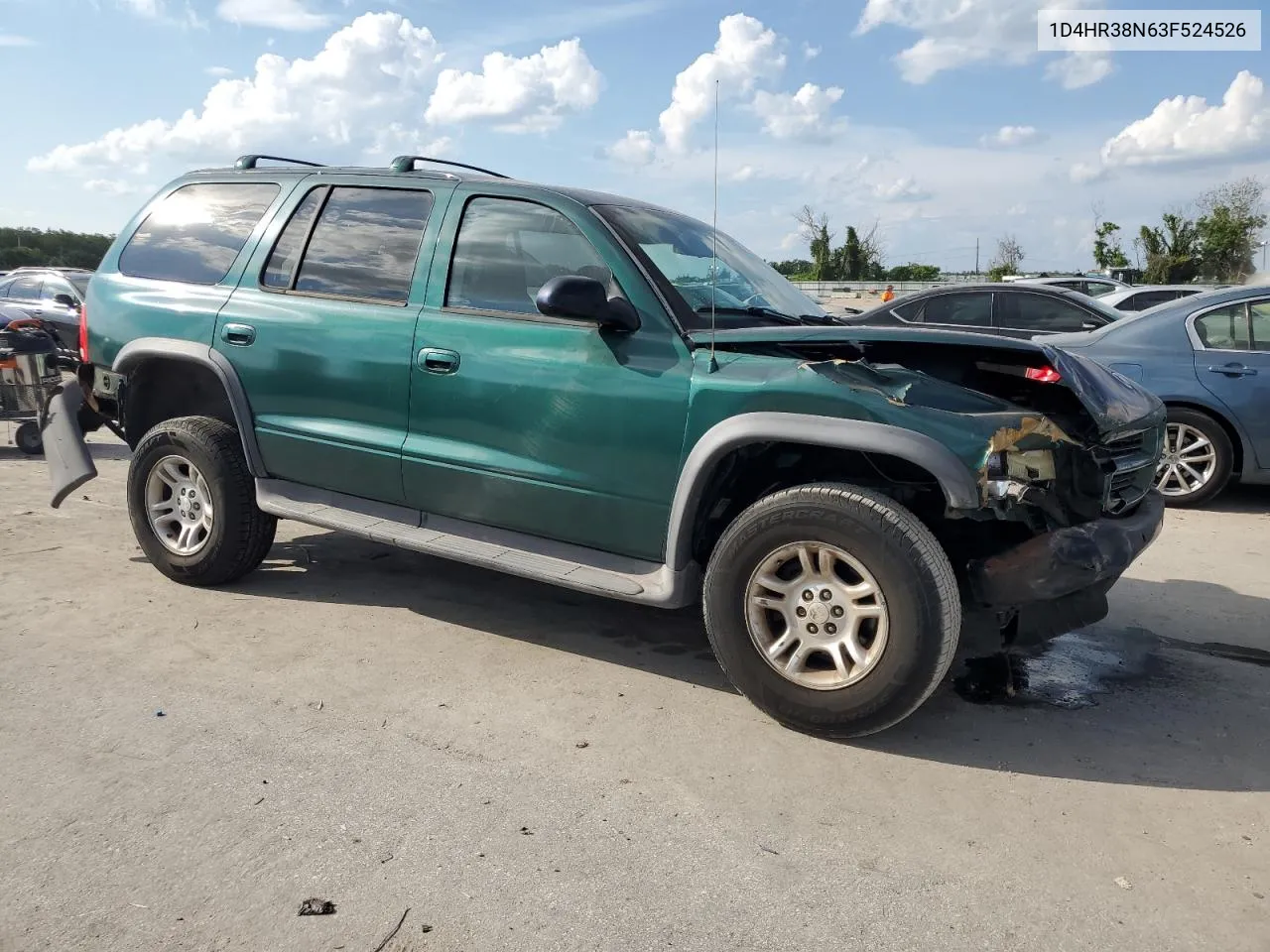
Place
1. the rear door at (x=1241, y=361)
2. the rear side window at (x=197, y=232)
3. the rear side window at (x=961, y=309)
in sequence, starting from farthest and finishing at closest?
the rear side window at (x=961, y=309)
the rear door at (x=1241, y=361)
the rear side window at (x=197, y=232)

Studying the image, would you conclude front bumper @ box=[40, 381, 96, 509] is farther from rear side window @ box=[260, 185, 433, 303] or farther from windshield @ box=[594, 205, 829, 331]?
windshield @ box=[594, 205, 829, 331]

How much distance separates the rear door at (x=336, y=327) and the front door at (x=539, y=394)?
0.49 feet

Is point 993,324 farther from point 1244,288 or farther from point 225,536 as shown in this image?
point 225,536

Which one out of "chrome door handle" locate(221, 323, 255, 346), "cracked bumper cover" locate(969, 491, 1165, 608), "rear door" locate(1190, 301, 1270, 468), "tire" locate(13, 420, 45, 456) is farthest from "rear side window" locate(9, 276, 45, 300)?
"cracked bumper cover" locate(969, 491, 1165, 608)

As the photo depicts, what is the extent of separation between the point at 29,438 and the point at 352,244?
6.48 metres

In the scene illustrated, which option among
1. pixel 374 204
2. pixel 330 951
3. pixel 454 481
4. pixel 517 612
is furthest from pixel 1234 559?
pixel 330 951

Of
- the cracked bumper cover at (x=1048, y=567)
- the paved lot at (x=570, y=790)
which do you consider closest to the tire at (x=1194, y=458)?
the paved lot at (x=570, y=790)

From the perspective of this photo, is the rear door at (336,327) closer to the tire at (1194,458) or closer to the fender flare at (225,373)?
the fender flare at (225,373)

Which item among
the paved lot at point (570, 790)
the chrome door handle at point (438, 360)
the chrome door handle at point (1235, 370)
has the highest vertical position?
the chrome door handle at point (438, 360)

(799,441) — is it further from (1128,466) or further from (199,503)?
(199,503)

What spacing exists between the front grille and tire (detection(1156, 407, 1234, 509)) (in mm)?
3455

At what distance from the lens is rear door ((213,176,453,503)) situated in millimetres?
4414

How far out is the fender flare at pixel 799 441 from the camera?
3250mm

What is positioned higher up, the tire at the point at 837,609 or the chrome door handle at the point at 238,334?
the chrome door handle at the point at 238,334
